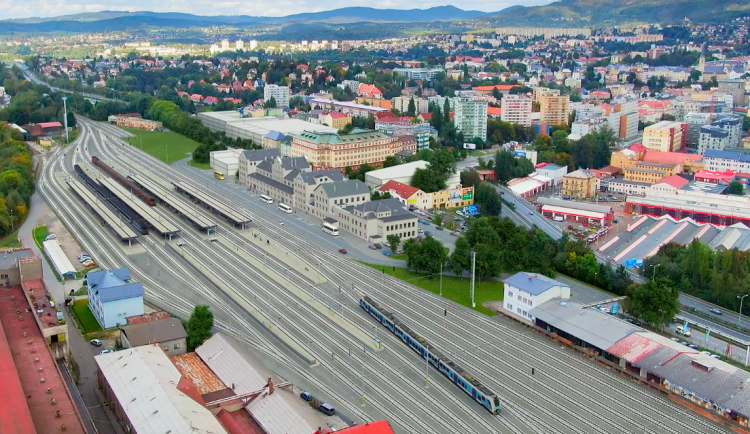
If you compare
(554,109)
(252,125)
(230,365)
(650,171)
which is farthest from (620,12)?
(230,365)

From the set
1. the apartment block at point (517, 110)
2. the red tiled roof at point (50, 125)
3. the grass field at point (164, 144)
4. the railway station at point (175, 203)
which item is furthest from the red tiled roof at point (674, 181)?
the red tiled roof at point (50, 125)

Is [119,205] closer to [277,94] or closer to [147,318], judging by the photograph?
[147,318]

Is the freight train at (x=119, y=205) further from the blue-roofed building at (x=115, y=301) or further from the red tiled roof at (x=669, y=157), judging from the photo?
the red tiled roof at (x=669, y=157)

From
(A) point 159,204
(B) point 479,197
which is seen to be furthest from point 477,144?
(A) point 159,204

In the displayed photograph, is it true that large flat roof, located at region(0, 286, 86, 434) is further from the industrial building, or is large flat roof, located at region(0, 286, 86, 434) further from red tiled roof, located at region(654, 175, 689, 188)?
red tiled roof, located at region(654, 175, 689, 188)

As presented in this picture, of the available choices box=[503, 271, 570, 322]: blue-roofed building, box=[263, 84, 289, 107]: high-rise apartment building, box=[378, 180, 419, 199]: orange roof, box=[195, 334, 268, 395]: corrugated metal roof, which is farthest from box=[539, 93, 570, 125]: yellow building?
box=[195, 334, 268, 395]: corrugated metal roof

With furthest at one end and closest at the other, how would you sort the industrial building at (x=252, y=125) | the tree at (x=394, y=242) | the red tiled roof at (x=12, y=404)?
the industrial building at (x=252, y=125)
the tree at (x=394, y=242)
the red tiled roof at (x=12, y=404)
